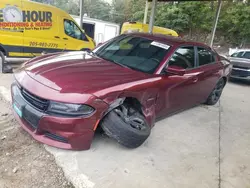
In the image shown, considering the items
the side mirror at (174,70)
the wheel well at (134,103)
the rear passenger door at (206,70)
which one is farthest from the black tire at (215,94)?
the wheel well at (134,103)

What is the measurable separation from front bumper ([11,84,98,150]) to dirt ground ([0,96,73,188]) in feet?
0.86

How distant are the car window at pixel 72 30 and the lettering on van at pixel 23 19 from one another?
0.60 meters

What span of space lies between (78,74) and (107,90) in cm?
43

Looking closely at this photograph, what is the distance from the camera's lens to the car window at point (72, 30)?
7.38 metres

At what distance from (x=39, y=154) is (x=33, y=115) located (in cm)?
52

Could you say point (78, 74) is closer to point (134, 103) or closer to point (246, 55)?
point (134, 103)

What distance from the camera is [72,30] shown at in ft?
24.8

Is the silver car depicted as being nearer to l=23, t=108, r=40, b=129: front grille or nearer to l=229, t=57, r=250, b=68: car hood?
l=229, t=57, r=250, b=68: car hood

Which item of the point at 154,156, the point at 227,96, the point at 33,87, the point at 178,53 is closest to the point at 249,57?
the point at 227,96

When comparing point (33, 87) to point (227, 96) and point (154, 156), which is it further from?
point (227, 96)

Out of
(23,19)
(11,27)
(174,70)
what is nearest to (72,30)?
(23,19)

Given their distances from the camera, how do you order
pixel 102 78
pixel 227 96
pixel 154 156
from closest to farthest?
1. pixel 102 78
2. pixel 154 156
3. pixel 227 96

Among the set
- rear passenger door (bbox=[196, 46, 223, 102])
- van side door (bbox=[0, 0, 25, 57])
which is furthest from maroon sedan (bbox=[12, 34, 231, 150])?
van side door (bbox=[0, 0, 25, 57])

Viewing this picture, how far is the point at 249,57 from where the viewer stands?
895 cm
